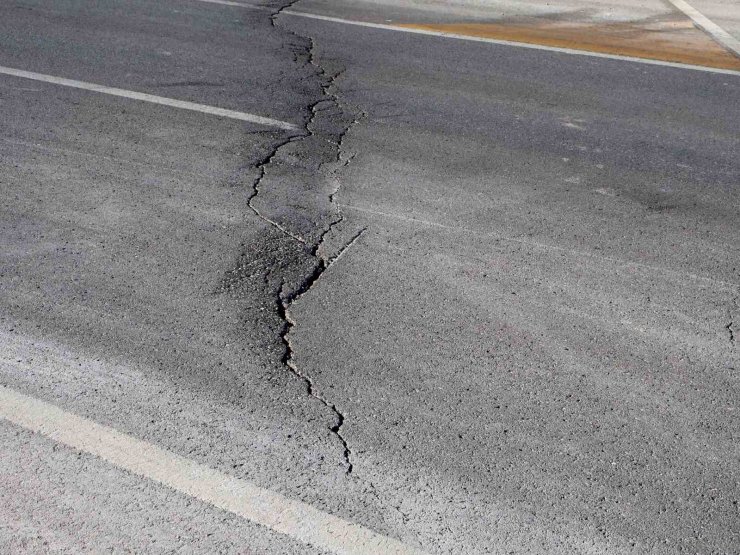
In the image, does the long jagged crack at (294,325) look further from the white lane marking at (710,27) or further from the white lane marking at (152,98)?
the white lane marking at (710,27)

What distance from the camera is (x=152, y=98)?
8367 mm

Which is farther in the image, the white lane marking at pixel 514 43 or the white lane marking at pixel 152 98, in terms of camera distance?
the white lane marking at pixel 514 43

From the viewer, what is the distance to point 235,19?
1202 centimetres

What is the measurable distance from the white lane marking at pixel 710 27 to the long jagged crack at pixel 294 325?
8506mm

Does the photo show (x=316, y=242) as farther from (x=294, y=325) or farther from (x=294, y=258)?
(x=294, y=325)

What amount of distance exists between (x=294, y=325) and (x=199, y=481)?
1323mm

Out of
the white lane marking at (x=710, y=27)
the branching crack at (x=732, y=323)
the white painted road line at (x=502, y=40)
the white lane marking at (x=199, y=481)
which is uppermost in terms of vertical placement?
the white lane marking at (x=710, y=27)

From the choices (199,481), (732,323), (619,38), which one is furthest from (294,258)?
(619,38)

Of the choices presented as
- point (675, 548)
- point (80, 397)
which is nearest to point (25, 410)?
point (80, 397)

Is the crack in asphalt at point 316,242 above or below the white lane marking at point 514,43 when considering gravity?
below

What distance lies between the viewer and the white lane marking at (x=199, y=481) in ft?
10.9

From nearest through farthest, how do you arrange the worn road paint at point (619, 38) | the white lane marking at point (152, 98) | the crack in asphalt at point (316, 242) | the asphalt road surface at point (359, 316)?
1. the asphalt road surface at point (359, 316)
2. the crack in asphalt at point (316, 242)
3. the white lane marking at point (152, 98)
4. the worn road paint at point (619, 38)

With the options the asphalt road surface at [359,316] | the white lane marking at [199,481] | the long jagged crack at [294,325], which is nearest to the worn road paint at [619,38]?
the asphalt road surface at [359,316]

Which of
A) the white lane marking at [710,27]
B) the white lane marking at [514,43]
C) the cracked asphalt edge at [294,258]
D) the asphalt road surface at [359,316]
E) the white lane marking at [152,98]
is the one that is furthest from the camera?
the white lane marking at [710,27]
